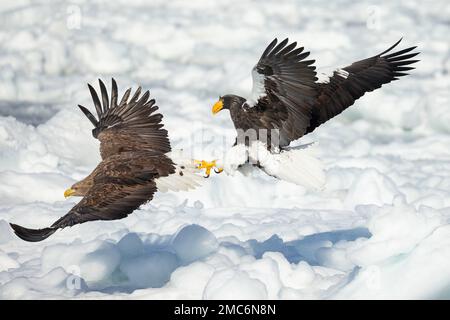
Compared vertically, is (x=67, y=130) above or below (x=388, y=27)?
below

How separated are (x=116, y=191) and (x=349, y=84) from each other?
2.52 m

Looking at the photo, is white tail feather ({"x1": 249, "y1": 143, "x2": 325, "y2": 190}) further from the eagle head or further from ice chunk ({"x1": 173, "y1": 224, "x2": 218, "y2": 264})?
ice chunk ({"x1": 173, "y1": 224, "x2": 218, "y2": 264})

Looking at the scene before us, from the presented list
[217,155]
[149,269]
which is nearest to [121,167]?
[149,269]

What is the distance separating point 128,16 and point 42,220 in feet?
46.8

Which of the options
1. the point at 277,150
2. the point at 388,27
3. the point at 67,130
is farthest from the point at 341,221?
the point at 388,27

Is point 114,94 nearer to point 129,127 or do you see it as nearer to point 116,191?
point 129,127

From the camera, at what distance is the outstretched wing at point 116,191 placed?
5532 millimetres

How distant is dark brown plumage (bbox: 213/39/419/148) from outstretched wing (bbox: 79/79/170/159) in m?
0.88

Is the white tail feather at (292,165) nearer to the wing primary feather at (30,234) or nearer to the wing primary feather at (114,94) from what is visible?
the wing primary feather at (114,94)

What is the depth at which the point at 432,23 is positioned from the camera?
21516 millimetres

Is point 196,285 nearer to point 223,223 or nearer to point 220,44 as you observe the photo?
point 223,223

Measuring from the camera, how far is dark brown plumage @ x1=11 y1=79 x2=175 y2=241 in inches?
224

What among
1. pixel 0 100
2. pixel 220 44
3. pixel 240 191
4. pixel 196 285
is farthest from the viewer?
pixel 220 44

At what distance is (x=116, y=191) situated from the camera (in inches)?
236
